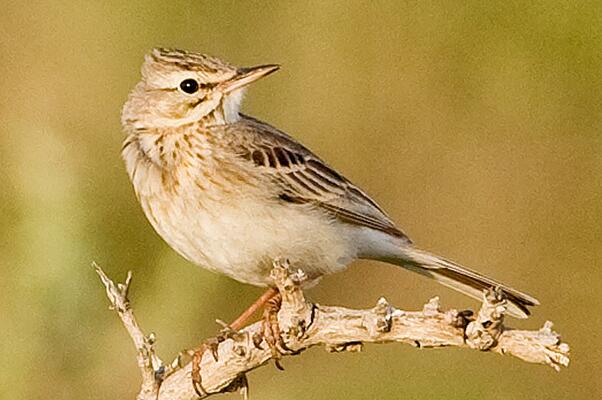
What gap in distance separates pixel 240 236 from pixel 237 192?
221 millimetres

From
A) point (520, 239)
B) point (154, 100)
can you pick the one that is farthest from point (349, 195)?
point (520, 239)

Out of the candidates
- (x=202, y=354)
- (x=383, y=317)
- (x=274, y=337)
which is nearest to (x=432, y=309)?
(x=383, y=317)

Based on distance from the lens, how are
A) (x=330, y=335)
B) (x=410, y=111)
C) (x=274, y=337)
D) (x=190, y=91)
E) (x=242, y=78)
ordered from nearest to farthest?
(x=330, y=335)
(x=274, y=337)
(x=242, y=78)
(x=190, y=91)
(x=410, y=111)

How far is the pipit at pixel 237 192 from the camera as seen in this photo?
236 inches

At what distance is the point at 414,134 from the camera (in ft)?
29.4

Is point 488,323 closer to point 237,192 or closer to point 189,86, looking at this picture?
point 237,192

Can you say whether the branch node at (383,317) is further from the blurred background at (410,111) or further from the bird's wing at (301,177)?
the blurred background at (410,111)

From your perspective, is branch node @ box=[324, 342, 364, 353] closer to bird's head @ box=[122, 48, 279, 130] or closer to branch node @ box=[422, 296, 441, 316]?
branch node @ box=[422, 296, 441, 316]

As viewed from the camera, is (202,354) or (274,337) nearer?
(274,337)

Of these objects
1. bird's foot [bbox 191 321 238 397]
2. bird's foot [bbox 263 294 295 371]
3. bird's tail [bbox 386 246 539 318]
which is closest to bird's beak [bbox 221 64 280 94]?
bird's tail [bbox 386 246 539 318]

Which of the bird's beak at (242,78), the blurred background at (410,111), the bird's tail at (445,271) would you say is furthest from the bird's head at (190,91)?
the blurred background at (410,111)

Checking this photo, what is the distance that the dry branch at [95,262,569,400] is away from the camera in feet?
15.5

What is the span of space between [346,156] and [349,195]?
2.37 metres

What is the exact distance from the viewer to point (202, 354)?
18.2 ft
